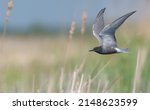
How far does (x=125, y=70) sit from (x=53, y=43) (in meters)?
0.59

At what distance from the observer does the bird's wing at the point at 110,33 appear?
186cm

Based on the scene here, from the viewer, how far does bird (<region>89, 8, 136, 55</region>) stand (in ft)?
6.07

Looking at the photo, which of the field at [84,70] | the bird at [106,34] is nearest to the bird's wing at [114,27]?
the bird at [106,34]

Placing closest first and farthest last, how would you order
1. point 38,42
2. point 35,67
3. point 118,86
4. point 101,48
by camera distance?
point 101,48, point 118,86, point 35,67, point 38,42

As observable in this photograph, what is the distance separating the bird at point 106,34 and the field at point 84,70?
406mm

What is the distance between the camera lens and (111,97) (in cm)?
252

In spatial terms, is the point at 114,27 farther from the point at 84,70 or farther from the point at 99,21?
the point at 84,70

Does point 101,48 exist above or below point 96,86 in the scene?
above

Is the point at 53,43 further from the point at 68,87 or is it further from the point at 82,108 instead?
the point at 82,108

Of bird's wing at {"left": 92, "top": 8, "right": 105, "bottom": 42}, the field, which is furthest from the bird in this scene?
the field

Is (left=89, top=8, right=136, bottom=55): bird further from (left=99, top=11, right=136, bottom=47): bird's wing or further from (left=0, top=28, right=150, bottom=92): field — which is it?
(left=0, top=28, right=150, bottom=92): field

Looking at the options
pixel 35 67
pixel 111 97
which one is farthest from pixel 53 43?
pixel 111 97

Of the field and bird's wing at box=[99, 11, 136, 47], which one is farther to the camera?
the field

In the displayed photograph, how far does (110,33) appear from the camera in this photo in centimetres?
190
